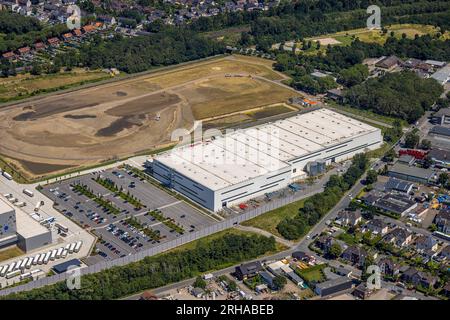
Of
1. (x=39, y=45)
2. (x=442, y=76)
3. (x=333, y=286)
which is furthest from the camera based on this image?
(x=39, y=45)

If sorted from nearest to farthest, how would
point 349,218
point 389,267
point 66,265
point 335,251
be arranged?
point 389,267, point 66,265, point 335,251, point 349,218

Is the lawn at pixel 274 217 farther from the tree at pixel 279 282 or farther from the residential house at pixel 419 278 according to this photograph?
the residential house at pixel 419 278

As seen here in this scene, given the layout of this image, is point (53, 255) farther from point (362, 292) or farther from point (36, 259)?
point (362, 292)

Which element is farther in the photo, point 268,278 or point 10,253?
point 10,253

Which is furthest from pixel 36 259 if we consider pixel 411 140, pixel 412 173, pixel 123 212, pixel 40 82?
pixel 40 82

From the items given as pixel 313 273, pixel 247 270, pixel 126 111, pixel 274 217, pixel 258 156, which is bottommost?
pixel 274 217

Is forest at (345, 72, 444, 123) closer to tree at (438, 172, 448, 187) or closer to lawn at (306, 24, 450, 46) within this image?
tree at (438, 172, 448, 187)

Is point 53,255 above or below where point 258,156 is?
below
